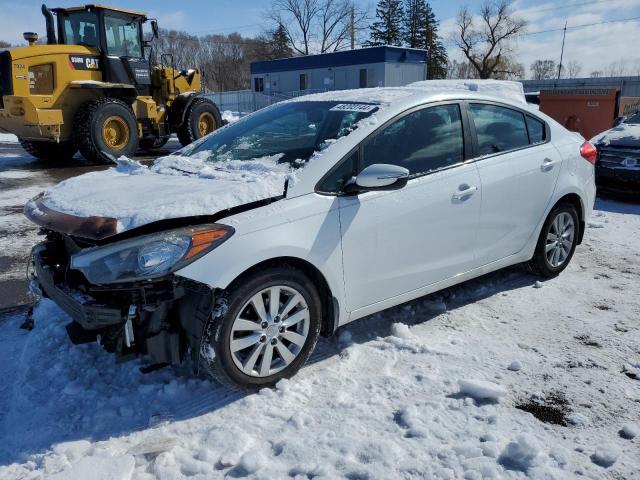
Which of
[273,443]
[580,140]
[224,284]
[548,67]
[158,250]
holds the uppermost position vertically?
[548,67]

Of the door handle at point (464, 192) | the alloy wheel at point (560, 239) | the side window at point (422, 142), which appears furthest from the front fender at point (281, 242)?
the alloy wheel at point (560, 239)

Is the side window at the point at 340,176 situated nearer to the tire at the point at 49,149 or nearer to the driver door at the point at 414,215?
the driver door at the point at 414,215

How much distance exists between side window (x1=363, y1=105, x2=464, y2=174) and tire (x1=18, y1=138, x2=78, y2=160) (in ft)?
36.8

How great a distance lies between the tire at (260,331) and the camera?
2729 mm

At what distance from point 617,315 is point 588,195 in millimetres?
1296

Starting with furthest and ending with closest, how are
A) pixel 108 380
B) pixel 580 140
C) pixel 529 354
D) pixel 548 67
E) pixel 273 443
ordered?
pixel 548 67 < pixel 580 140 < pixel 529 354 < pixel 108 380 < pixel 273 443

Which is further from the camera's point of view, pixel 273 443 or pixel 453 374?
pixel 453 374

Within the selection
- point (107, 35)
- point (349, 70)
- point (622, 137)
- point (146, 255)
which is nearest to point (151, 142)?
point (107, 35)

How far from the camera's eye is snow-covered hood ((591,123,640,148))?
8.02 meters

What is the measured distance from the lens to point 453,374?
311 cm

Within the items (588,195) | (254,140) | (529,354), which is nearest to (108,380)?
(254,140)

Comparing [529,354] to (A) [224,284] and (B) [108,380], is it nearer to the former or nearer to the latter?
(A) [224,284]

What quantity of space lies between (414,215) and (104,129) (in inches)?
388

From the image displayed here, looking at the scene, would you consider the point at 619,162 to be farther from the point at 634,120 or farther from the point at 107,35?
the point at 107,35
